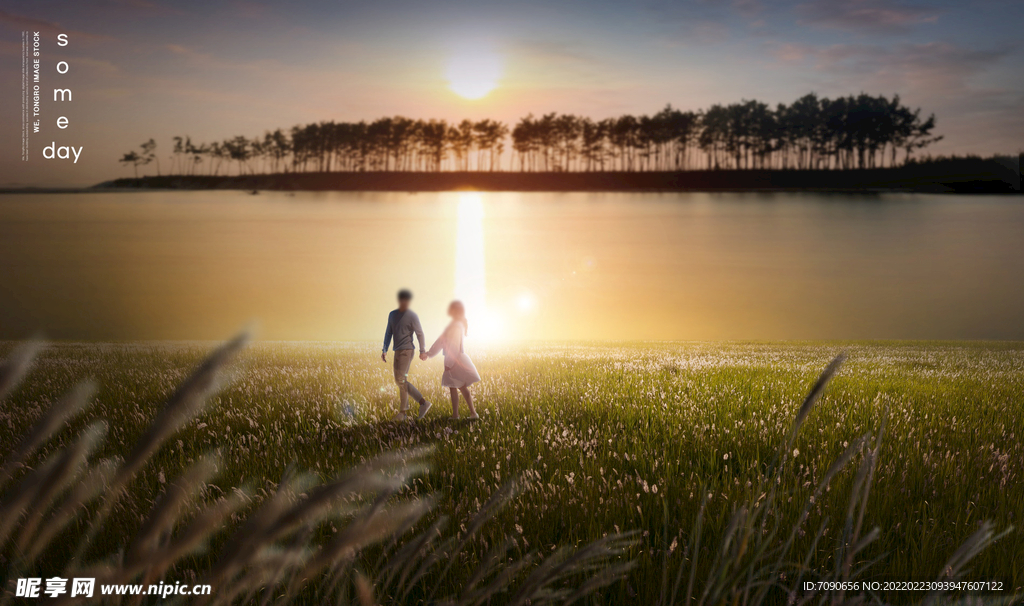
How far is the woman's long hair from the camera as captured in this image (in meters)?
8.41

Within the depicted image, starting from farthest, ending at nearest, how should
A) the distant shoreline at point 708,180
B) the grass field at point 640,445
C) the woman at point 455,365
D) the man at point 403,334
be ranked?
the distant shoreline at point 708,180
the man at point 403,334
the woman at point 455,365
the grass field at point 640,445

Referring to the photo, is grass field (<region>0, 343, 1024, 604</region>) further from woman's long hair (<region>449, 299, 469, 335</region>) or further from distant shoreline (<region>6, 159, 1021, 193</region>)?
distant shoreline (<region>6, 159, 1021, 193</region>)

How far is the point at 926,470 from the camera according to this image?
5398mm

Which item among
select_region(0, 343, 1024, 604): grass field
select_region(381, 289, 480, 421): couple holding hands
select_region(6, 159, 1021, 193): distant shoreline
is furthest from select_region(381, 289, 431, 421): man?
select_region(6, 159, 1021, 193): distant shoreline

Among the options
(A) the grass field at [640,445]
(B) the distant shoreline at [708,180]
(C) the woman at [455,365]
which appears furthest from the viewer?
(B) the distant shoreline at [708,180]

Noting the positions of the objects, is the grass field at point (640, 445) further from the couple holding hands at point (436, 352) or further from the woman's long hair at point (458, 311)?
the woman's long hair at point (458, 311)

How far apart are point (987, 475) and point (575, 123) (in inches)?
6535

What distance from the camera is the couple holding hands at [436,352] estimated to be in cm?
812

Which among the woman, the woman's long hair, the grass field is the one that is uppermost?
the woman's long hair

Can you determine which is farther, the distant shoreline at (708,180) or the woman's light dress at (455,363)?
the distant shoreline at (708,180)

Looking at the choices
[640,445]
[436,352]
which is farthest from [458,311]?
[640,445]

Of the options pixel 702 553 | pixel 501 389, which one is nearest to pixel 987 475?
pixel 702 553

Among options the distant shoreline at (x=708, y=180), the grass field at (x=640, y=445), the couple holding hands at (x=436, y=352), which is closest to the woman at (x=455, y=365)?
the couple holding hands at (x=436, y=352)

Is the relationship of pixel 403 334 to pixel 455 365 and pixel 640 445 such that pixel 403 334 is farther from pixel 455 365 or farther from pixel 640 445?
pixel 640 445
